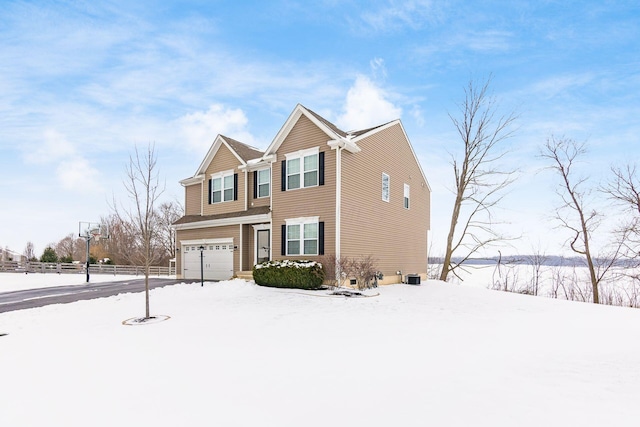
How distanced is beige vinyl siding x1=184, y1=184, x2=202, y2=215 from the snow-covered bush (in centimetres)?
970

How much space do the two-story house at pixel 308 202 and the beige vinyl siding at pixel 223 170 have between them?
6 cm

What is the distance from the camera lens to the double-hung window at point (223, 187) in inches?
839

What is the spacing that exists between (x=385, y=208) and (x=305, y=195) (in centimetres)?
483

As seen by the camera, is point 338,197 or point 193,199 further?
point 193,199

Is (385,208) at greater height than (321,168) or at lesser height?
lesser

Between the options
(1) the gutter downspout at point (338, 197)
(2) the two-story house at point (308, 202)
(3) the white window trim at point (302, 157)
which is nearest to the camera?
(1) the gutter downspout at point (338, 197)

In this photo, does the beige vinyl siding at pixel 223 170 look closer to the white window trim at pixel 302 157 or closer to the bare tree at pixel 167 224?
the white window trim at pixel 302 157

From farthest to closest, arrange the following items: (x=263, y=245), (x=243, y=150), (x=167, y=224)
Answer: (x=167, y=224), (x=243, y=150), (x=263, y=245)

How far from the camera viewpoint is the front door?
19562mm

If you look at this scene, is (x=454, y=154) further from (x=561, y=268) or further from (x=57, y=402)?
(x=57, y=402)

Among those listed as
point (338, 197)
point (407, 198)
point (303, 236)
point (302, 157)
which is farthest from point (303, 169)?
point (407, 198)

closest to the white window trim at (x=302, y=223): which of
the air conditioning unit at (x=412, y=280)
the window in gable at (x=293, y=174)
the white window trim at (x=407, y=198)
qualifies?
the window in gable at (x=293, y=174)

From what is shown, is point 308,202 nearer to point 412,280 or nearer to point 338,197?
point 338,197

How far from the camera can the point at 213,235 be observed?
2139cm
